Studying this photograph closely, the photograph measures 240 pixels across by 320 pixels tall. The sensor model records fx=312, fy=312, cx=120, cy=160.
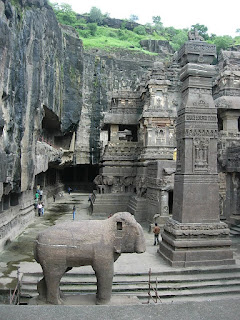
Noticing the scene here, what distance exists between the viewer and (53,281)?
625 cm

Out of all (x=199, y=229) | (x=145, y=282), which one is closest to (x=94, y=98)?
(x=199, y=229)

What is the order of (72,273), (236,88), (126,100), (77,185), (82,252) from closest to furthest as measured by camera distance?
(82,252)
(72,273)
(236,88)
(126,100)
(77,185)

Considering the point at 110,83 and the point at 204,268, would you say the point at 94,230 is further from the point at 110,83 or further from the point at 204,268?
the point at 110,83

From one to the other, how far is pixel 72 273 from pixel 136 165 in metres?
14.6

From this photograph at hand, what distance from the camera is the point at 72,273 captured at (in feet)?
29.7

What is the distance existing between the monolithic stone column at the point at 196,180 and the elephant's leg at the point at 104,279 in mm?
3799

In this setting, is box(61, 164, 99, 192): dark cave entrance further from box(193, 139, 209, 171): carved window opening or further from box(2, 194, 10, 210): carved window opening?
box(193, 139, 209, 171): carved window opening

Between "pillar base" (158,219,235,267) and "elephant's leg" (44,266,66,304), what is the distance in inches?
176

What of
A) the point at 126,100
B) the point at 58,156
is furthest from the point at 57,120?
the point at 126,100

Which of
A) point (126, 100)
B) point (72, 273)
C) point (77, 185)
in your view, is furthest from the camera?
point (77, 185)

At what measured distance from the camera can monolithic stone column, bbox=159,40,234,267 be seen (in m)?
9.84

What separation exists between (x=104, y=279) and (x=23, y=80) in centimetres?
1001

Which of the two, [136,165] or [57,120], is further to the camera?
[57,120]

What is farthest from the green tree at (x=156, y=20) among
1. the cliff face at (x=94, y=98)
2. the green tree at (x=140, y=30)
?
the cliff face at (x=94, y=98)
